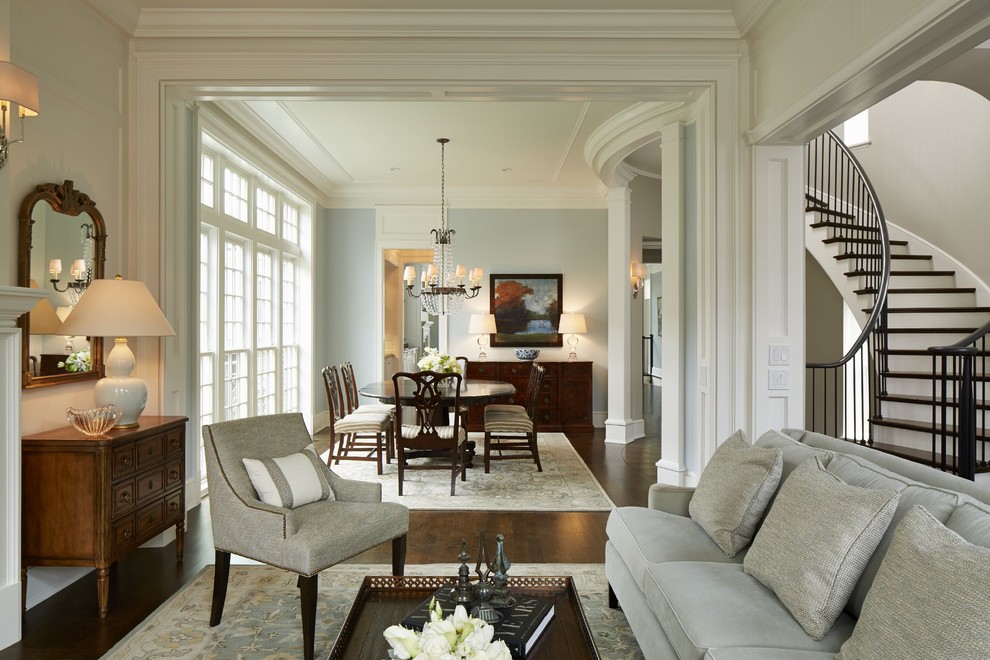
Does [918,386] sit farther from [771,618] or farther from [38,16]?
[38,16]

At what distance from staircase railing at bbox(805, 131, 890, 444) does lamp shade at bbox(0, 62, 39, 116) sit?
15.1 ft

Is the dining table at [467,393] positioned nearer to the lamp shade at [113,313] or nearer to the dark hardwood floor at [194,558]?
the dark hardwood floor at [194,558]

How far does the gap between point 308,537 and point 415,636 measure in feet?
4.34

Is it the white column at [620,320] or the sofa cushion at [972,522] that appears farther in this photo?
the white column at [620,320]

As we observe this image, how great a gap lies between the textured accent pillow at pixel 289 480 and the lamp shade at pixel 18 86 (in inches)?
68.4

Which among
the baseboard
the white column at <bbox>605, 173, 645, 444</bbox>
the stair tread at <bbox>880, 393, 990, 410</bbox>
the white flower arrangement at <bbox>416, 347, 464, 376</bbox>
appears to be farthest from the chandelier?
the baseboard

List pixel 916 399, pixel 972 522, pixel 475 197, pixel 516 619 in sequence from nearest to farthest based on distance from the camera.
Result: pixel 972 522
pixel 516 619
pixel 916 399
pixel 475 197

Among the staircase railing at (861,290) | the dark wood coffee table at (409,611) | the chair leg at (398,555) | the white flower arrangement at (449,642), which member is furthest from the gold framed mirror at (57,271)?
the staircase railing at (861,290)

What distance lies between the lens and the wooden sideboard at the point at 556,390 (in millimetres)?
7754

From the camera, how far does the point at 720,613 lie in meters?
1.81

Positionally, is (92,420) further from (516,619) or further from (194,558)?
(516,619)

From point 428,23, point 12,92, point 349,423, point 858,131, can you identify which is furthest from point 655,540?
point 858,131

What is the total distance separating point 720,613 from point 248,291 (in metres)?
5.33

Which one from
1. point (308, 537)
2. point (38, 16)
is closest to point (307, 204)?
point (38, 16)
